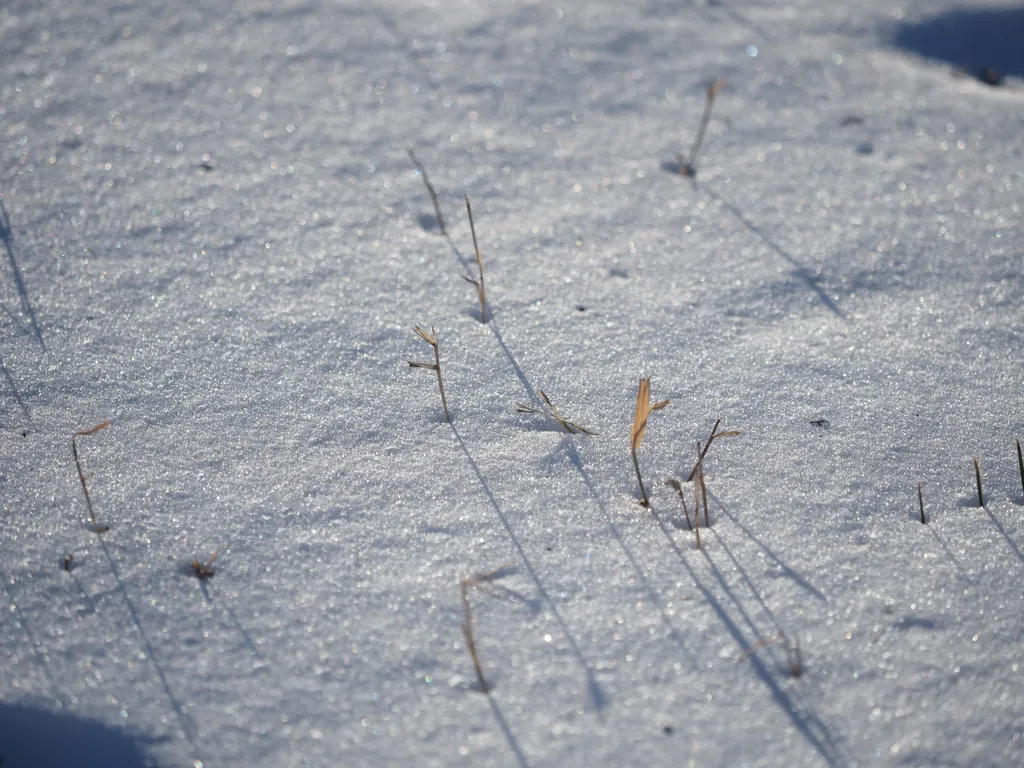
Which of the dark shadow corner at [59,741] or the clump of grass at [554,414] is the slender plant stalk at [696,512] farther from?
the dark shadow corner at [59,741]

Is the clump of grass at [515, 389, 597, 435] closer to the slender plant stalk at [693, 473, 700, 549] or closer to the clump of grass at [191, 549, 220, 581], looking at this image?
the slender plant stalk at [693, 473, 700, 549]

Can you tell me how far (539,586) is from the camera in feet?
4.19

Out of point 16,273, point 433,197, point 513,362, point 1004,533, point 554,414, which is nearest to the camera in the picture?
point 1004,533

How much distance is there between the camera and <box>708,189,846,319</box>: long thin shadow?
71.3 inches

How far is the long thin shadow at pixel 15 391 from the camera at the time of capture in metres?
1.51

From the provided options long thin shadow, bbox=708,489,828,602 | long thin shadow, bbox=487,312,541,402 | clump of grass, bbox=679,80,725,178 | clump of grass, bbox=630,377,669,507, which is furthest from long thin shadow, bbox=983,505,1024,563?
clump of grass, bbox=679,80,725,178

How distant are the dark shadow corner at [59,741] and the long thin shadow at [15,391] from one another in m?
0.57

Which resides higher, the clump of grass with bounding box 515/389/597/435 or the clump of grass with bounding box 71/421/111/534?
the clump of grass with bounding box 71/421/111/534

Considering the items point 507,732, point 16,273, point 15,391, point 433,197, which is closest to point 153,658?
point 507,732

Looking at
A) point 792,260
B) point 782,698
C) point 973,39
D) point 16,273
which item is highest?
point 973,39

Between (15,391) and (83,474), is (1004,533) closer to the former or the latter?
(83,474)

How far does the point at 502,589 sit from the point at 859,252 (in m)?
1.23

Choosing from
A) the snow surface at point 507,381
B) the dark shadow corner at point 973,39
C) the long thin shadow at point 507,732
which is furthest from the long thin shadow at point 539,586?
the dark shadow corner at point 973,39

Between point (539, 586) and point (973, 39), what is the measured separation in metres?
2.43
